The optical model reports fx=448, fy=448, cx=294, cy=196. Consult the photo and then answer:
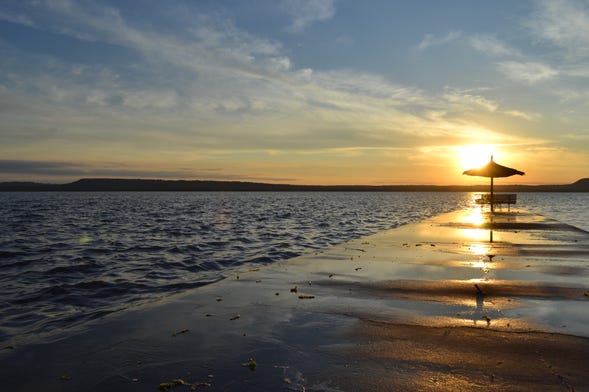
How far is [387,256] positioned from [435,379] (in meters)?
9.65

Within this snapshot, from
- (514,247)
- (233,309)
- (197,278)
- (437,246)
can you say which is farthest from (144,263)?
(514,247)

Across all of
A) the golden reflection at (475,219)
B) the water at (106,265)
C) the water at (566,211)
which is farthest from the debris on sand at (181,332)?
the water at (566,211)

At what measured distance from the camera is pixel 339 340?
18.7ft

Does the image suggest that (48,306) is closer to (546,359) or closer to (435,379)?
(435,379)

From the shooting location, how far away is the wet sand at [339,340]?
14.7ft

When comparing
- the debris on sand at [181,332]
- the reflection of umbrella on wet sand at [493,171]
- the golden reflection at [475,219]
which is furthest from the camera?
the reflection of umbrella on wet sand at [493,171]

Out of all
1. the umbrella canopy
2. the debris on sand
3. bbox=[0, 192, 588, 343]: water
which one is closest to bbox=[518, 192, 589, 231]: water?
the umbrella canopy

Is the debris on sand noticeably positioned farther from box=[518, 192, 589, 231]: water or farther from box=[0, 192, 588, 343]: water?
box=[518, 192, 589, 231]: water

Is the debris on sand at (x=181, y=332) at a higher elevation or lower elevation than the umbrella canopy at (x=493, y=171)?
lower

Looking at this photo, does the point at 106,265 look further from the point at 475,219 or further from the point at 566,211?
the point at 566,211

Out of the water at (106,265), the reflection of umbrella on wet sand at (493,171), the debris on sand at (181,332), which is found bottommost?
the water at (106,265)

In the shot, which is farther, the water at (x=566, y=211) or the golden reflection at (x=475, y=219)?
the water at (x=566, y=211)

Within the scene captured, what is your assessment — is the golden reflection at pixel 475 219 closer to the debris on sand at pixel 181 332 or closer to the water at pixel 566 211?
the water at pixel 566 211

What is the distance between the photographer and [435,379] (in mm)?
4441
